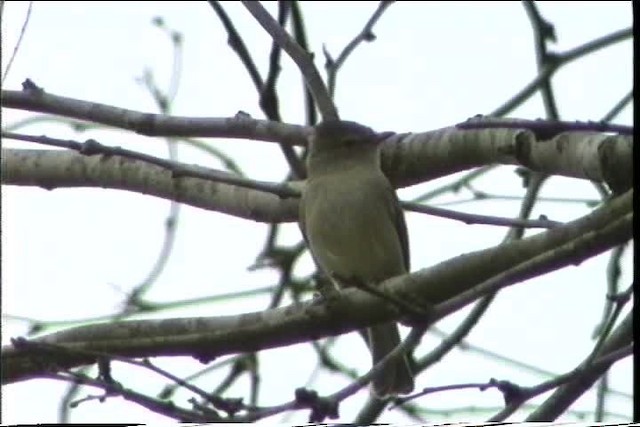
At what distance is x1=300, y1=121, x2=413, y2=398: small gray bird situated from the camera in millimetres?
3398

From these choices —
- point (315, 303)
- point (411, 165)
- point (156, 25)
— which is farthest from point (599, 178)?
point (156, 25)

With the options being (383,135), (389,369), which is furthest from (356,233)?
(389,369)

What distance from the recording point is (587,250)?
5.80 ft

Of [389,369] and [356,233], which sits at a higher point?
[356,233]

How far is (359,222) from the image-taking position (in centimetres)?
347

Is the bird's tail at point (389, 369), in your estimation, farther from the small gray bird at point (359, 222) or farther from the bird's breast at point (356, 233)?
the bird's breast at point (356, 233)

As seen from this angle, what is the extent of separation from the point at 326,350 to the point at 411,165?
0.67 meters

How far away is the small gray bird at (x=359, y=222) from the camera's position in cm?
340

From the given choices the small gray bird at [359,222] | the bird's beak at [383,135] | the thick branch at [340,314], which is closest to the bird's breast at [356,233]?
the small gray bird at [359,222]

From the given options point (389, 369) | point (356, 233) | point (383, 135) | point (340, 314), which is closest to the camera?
point (340, 314)

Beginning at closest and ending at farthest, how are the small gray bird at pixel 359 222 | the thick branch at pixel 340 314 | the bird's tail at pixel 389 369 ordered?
the thick branch at pixel 340 314 < the bird's tail at pixel 389 369 < the small gray bird at pixel 359 222

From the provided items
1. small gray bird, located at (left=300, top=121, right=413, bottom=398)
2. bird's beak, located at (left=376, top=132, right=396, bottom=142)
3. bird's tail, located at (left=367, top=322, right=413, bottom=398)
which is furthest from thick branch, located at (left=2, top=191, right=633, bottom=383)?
small gray bird, located at (left=300, top=121, right=413, bottom=398)

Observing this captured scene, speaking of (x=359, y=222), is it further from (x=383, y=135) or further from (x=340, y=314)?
(x=340, y=314)

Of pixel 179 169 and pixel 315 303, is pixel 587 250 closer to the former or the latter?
pixel 315 303
